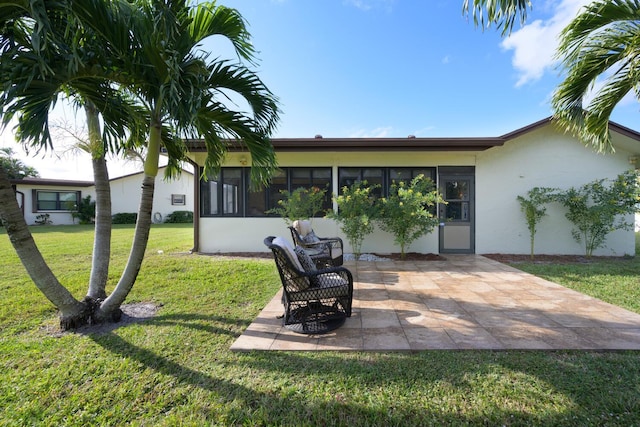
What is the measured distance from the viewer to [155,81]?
2.90 metres

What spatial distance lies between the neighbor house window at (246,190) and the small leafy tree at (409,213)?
76.1 inches

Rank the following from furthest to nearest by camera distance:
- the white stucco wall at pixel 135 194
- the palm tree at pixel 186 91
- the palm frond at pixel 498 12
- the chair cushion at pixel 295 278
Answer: the white stucco wall at pixel 135 194
the chair cushion at pixel 295 278
the palm tree at pixel 186 91
the palm frond at pixel 498 12

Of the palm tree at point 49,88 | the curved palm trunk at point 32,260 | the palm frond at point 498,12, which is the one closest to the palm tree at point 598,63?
the palm frond at point 498,12

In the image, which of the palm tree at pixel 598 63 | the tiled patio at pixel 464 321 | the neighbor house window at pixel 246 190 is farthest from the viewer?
the neighbor house window at pixel 246 190

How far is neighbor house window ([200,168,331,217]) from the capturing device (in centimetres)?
838

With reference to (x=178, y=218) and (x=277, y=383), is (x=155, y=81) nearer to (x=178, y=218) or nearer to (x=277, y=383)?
(x=277, y=383)

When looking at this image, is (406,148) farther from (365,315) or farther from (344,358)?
(344,358)

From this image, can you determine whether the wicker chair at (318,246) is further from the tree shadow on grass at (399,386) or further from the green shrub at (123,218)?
the green shrub at (123,218)

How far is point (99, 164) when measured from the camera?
3.53 metres

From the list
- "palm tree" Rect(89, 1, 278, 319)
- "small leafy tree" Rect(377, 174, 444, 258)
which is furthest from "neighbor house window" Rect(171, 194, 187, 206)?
"palm tree" Rect(89, 1, 278, 319)

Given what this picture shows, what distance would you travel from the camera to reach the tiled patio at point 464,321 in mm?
2797

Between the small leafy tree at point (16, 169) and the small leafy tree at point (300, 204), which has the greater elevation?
the small leafy tree at point (16, 169)

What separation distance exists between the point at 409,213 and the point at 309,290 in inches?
181

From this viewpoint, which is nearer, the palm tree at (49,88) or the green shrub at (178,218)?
the palm tree at (49,88)
